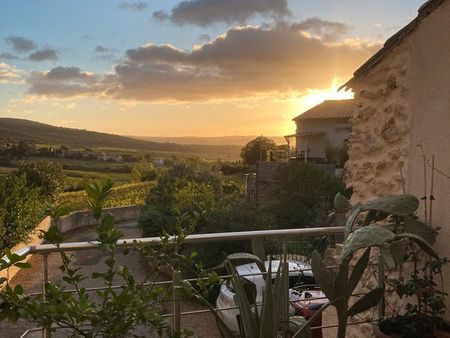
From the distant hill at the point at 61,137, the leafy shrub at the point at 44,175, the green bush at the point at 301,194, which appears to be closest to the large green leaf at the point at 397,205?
the green bush at the point at 301,194

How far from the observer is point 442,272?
2674 mm

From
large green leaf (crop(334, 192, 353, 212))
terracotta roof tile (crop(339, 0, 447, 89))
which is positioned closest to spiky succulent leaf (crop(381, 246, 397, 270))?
large green leaf (crop(334, 192, 353, 212))

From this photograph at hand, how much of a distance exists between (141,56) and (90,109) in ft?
16.6

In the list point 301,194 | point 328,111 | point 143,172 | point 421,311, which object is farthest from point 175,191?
point 328,111

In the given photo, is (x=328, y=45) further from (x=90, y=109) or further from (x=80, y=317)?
(x=90, y=109)

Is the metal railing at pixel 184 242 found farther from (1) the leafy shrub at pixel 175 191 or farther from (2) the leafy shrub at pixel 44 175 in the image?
(2) the leafy shrub at pixel 44 175

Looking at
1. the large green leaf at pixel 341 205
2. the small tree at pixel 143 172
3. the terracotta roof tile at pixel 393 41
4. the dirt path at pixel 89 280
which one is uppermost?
the terracotta roof tile at pixel 393 41

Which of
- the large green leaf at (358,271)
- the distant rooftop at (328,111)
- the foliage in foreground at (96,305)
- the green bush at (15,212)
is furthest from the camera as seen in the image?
the distant rooftop at (328,111)

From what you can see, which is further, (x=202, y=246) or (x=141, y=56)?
(x=141, y=56)

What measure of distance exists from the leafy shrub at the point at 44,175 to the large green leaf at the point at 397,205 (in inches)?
569

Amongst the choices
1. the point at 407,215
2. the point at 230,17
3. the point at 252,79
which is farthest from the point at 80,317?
the point at 252,79

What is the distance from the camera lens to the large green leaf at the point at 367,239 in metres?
2.05

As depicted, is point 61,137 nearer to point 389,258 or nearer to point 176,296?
point 176,296

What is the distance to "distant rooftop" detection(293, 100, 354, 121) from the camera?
29.0m
